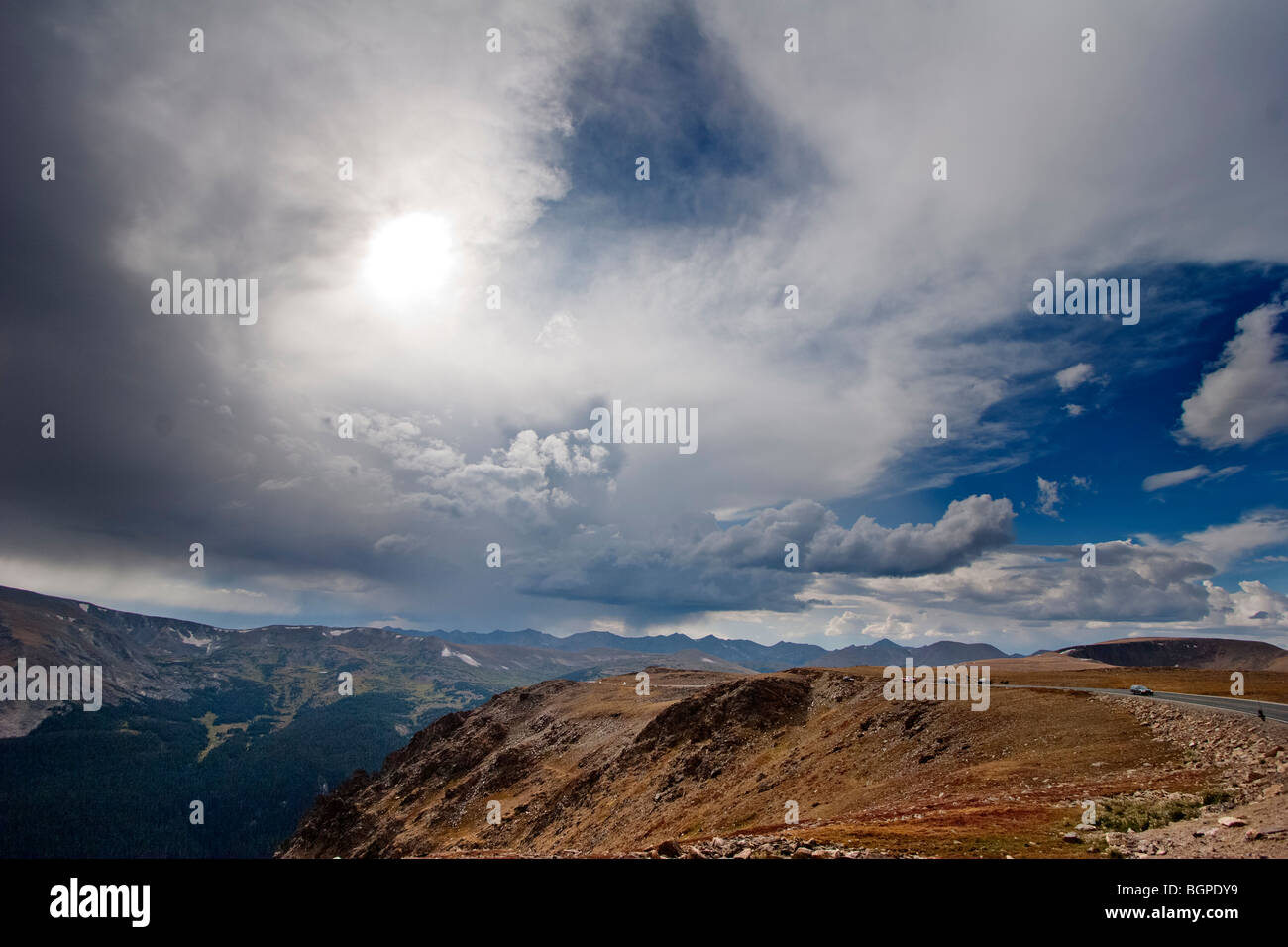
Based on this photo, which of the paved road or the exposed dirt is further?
the paved road

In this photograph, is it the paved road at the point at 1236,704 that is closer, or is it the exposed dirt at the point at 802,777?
the exposed dirt at the point at 802,777

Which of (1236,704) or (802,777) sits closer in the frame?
(1236,704)

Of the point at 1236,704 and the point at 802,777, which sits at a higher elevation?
the point at 1236,704

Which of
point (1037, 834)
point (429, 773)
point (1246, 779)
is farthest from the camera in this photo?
point (429, 773)
